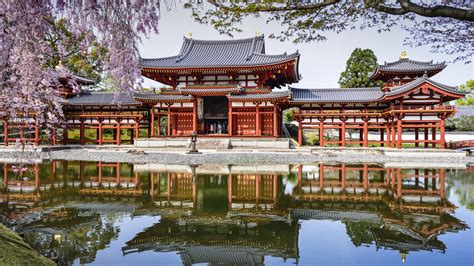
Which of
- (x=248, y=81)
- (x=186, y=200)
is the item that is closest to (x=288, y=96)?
(x=248, y=81)

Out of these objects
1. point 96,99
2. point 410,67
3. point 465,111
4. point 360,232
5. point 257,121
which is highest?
point 410,67

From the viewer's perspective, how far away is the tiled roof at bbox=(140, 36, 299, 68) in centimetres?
3012

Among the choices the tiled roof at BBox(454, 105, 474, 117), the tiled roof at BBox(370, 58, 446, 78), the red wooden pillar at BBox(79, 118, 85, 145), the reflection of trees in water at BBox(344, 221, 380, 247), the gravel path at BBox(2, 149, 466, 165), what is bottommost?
the reflection of trees in water at BBox(344, 221, 380, 247)

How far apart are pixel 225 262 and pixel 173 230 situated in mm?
1836

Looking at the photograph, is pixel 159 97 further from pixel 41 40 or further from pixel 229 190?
pixel 41 40

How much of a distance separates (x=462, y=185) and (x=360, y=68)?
35491 millimetres

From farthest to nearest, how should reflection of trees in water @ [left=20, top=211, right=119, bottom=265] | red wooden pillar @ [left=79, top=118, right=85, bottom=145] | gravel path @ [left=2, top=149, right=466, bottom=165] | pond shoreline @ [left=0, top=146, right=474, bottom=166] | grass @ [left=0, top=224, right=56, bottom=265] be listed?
red wooden pillar @ [left=79, top=118, right=85, bottom=145] < pond shoreline @ [left=0, top=146, right=474, bottom=166] < gravel path @ [left=2, top=149, right=466, bottom=165] < reflection of trees in water @ [left=20, top=211, right=119, bottom=265] < grass @ [left=0, top=224, right=56, bottom=265]

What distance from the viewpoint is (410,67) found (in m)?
29.4

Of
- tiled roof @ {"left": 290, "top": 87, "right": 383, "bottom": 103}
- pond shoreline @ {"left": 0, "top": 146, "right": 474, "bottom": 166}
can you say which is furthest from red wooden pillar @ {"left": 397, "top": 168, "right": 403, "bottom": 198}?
tiled roof @ {"left": 290, "top": 87, "right": 383, "bottom": 103}

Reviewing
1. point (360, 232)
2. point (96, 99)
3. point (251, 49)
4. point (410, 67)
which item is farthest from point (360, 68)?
point (360, 232)

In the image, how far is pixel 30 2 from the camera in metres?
4.57

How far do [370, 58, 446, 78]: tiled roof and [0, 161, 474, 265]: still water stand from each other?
717 inches

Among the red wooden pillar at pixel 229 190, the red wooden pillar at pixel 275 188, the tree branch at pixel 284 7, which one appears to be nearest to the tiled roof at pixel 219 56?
the red wooden pillar at pixel 275 188

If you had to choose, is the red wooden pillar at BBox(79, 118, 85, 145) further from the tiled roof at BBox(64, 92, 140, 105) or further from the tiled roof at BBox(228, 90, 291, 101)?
the tiled roof at BBox(228, 90, 291, 101)
